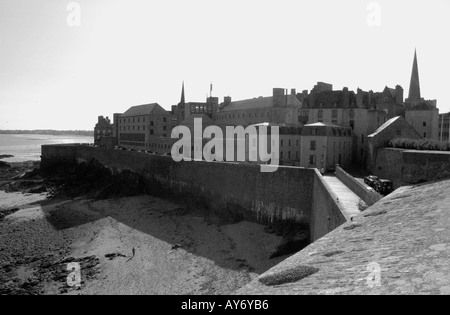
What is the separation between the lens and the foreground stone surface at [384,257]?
203 inches

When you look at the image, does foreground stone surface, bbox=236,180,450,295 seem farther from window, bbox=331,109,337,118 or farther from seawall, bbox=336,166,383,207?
window, bbox=331,109,337,118

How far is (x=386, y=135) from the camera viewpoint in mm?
35000

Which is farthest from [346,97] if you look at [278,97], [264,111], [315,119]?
[264,111]

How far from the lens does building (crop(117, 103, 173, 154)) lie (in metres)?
72.7

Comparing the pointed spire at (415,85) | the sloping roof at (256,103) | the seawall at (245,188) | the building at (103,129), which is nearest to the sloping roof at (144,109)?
the building at (103,129)

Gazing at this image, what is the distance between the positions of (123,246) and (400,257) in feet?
79.8

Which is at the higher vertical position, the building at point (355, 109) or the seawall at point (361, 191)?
the building at point (355, 109)

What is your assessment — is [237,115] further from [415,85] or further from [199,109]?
[415,85]

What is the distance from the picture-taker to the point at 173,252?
25.5 metres

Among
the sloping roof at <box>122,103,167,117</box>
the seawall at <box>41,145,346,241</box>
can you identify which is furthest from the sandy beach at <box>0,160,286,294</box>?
the sloping roof at <box>122,103,167,117</box>

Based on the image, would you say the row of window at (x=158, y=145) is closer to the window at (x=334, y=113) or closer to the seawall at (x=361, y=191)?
the window at (x=334, y=113)

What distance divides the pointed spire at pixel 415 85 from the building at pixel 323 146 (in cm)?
3702

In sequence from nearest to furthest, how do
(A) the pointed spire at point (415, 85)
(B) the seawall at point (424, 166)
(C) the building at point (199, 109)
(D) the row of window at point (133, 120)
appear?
(B) the seawall at point (424, 166)
(A) the pointed spire at point (415, 85)
(D) the row of window at point (133, 120)
(C) the building at point (199, 109)

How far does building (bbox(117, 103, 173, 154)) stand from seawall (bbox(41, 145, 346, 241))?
67.4 feet
